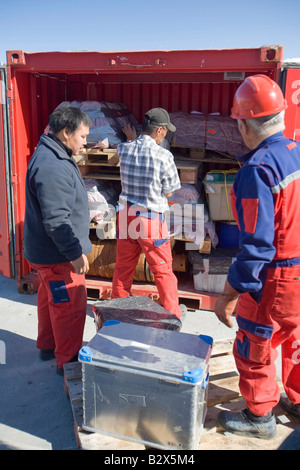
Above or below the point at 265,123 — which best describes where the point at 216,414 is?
below

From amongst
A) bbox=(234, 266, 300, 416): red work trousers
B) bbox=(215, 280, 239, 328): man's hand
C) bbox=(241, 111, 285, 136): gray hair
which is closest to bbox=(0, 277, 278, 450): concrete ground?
bbox=(234, 266, 300, 416): red work trousers

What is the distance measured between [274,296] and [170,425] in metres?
0.99

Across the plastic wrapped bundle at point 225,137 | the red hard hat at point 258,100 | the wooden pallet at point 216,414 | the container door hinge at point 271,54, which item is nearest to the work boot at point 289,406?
the wooden pallet at point 216,414

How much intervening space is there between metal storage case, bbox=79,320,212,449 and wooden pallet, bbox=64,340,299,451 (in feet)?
0.23

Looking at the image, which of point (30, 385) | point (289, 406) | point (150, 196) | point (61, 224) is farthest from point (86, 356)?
point (150, 196)

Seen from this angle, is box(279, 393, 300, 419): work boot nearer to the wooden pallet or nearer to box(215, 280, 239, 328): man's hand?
the wooden pallet

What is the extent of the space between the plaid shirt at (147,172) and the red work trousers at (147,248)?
0.13 meters

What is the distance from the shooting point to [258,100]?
252 centimetres

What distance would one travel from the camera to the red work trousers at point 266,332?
99.7 inches

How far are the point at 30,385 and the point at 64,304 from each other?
822 millimetres

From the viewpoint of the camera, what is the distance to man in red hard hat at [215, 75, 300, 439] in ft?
7.86

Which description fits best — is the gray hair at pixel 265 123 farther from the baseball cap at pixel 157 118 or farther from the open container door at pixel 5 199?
the open container door at pixel 5 199

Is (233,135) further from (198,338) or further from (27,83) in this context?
(198,338)

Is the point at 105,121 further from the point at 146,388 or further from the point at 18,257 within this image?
the point at 146,388
